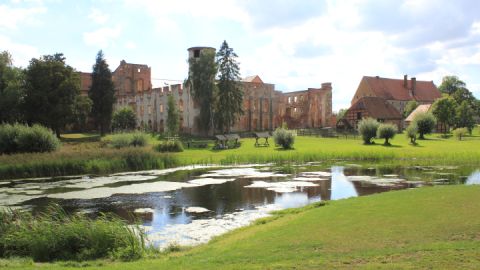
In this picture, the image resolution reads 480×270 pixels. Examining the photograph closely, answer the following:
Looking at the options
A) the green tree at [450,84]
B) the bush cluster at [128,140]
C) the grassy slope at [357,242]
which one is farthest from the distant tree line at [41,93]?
the green tree at [450,84]

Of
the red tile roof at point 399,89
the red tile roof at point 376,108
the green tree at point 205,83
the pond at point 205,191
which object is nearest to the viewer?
the pond at point 205,191

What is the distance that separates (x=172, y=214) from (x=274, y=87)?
5657 centimetres

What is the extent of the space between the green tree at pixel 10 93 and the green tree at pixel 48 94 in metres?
0.82

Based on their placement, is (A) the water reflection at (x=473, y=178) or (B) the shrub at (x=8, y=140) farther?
(B) the shrub at (x=8, y=140)

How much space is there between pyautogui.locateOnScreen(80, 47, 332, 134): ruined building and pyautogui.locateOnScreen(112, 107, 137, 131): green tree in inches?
186

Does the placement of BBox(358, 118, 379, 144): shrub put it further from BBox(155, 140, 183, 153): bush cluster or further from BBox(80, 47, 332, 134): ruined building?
BBox(80, 47, 332, 134): ruined building

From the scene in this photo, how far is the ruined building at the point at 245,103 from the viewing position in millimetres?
62531

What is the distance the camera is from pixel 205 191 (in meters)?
19.8

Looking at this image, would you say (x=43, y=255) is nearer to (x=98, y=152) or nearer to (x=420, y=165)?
(x=98, y=152)

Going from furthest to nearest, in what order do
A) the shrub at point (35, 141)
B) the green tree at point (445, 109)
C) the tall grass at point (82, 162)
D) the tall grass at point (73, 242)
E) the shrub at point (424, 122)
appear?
the green tree at point (445, 109), the shrub at point (424, 122), the shrub at point (35, 141), the tall grass at point (82, 162), the tall grass at point (73, 242)

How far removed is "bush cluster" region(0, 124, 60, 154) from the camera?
96.0ft

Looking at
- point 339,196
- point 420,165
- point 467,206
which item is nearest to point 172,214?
point 339,196

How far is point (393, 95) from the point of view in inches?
3541

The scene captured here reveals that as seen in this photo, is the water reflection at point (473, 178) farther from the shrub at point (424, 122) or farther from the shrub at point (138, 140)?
the shrub at point (424, 122)
